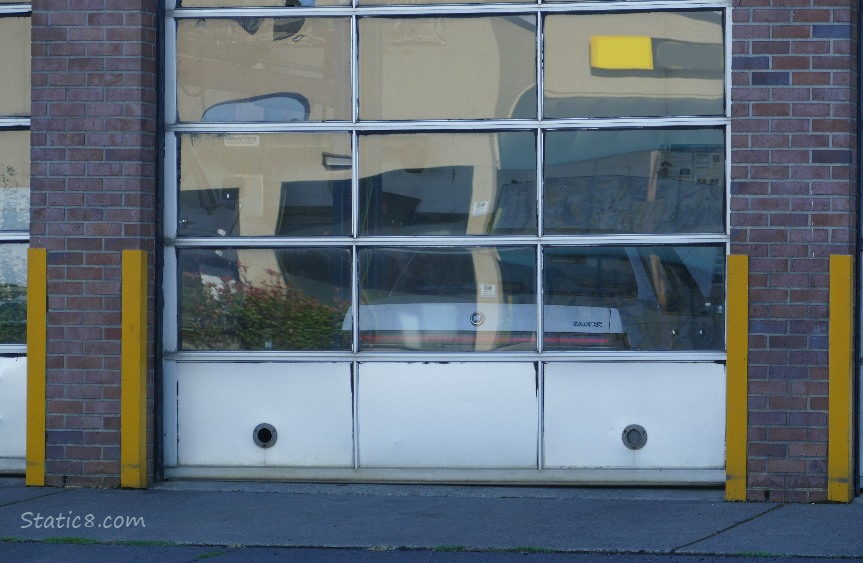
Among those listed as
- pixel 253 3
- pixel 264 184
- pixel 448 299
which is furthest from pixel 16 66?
pixel 448 299

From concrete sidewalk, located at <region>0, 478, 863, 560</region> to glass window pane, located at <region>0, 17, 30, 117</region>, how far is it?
2415mm

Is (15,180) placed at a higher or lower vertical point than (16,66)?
lower

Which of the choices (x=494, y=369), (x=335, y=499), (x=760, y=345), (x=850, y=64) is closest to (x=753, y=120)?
(x=850, y=64)

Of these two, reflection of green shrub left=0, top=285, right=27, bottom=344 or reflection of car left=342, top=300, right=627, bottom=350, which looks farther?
reflection of green shrub left=0, top=285, right=27, bottom=344

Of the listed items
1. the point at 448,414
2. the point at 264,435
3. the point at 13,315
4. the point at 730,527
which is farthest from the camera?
the point at 13,315

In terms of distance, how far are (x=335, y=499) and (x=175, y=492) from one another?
104 cm

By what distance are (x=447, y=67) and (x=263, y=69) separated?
1.18 m

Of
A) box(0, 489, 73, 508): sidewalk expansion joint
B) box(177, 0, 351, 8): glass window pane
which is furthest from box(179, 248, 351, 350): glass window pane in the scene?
box(177, 0, 351, 8): glass window pane

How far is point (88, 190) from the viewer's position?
753cm

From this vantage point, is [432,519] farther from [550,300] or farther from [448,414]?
[550,300]

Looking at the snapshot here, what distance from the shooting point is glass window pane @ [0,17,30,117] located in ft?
25.6

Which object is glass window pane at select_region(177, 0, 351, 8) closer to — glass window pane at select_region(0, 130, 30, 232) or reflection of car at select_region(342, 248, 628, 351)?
glass window pane at select_region(0, 130, 30, 232)

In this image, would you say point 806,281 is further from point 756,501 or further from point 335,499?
point 335,499

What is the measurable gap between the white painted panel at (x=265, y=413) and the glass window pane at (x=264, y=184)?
888 millimetres
